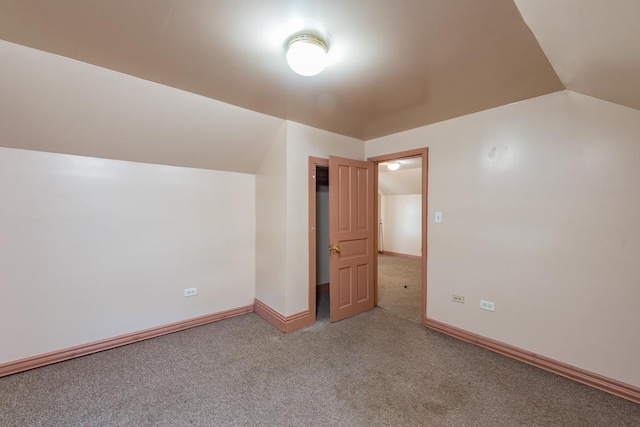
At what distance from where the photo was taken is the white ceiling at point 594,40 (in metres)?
1.17

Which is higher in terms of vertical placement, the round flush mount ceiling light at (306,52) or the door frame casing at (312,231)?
the round flush mount ceiling light at (306,52)

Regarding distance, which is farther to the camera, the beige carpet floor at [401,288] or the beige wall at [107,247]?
the beige carpet floor at [401,288]

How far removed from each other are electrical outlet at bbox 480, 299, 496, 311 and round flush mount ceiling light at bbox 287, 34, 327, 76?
2.60 meters

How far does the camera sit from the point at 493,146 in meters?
2.50

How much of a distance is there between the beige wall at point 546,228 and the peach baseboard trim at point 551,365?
0.05 meters

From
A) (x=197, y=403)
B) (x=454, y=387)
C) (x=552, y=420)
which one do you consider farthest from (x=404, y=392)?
(x=197, y=403)

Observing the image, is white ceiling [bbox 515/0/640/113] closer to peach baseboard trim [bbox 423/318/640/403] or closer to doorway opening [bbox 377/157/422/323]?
peach baseboard trim [bbox 423/318/640/403]

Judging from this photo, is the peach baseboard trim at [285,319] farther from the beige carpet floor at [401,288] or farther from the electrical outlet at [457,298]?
the electrical outlet at [457,298]

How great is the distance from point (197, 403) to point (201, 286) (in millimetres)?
1442

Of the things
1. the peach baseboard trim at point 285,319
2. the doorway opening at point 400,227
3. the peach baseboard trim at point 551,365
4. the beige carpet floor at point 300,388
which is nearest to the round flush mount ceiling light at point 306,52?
the beige carpet floor at point 300,388

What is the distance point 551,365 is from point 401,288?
7.70 ft

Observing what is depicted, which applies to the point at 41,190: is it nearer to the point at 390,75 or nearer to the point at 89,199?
the point at 89,199

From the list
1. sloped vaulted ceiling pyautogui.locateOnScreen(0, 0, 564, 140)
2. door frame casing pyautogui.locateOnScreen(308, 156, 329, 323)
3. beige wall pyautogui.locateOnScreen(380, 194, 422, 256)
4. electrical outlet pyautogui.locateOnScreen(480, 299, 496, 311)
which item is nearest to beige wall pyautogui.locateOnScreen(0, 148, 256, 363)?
door frame casing pyautogui.locateOnScreen(308, 156, 329, 323)

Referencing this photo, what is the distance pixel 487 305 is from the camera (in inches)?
100
